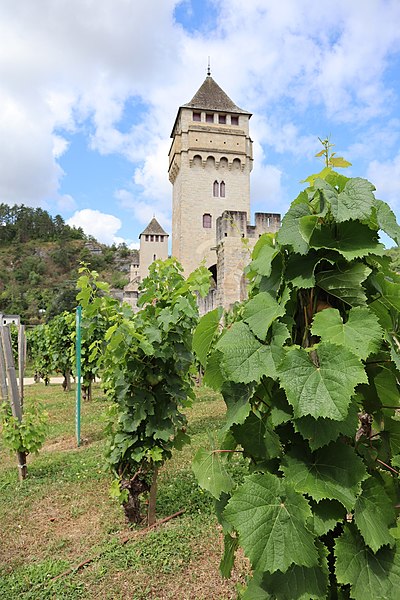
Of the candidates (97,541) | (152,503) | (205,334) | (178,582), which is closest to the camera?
(205,334)

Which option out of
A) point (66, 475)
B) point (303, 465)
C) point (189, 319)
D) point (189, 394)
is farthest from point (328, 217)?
point (66, 475)

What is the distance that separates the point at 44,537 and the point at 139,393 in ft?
5.46

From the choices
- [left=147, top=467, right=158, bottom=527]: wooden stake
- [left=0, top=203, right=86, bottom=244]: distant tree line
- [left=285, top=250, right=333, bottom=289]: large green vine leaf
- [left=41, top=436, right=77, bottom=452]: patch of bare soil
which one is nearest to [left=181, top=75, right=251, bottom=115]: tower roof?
[left=41, top=436, right=77, bottom=452]: patch of bare soil

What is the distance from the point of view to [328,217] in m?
1.37

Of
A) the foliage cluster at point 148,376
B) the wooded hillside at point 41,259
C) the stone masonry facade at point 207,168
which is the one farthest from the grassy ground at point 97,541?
the wooded hillside at point 41,259

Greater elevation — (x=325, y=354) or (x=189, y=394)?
(x=325, y=354)

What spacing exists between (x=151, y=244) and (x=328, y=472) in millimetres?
56859

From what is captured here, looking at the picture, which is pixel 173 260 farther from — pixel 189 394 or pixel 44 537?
pixel 44 537

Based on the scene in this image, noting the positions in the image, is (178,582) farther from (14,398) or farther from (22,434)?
(14,398)

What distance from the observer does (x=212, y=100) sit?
31.0 metres

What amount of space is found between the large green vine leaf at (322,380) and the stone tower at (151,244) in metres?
54.6

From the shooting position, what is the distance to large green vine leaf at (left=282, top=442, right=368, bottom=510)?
1189 millimetres

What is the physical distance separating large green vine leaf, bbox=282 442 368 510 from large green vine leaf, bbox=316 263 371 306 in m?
0.42

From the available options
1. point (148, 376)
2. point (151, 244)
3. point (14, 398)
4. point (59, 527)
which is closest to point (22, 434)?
point (14, 398)
